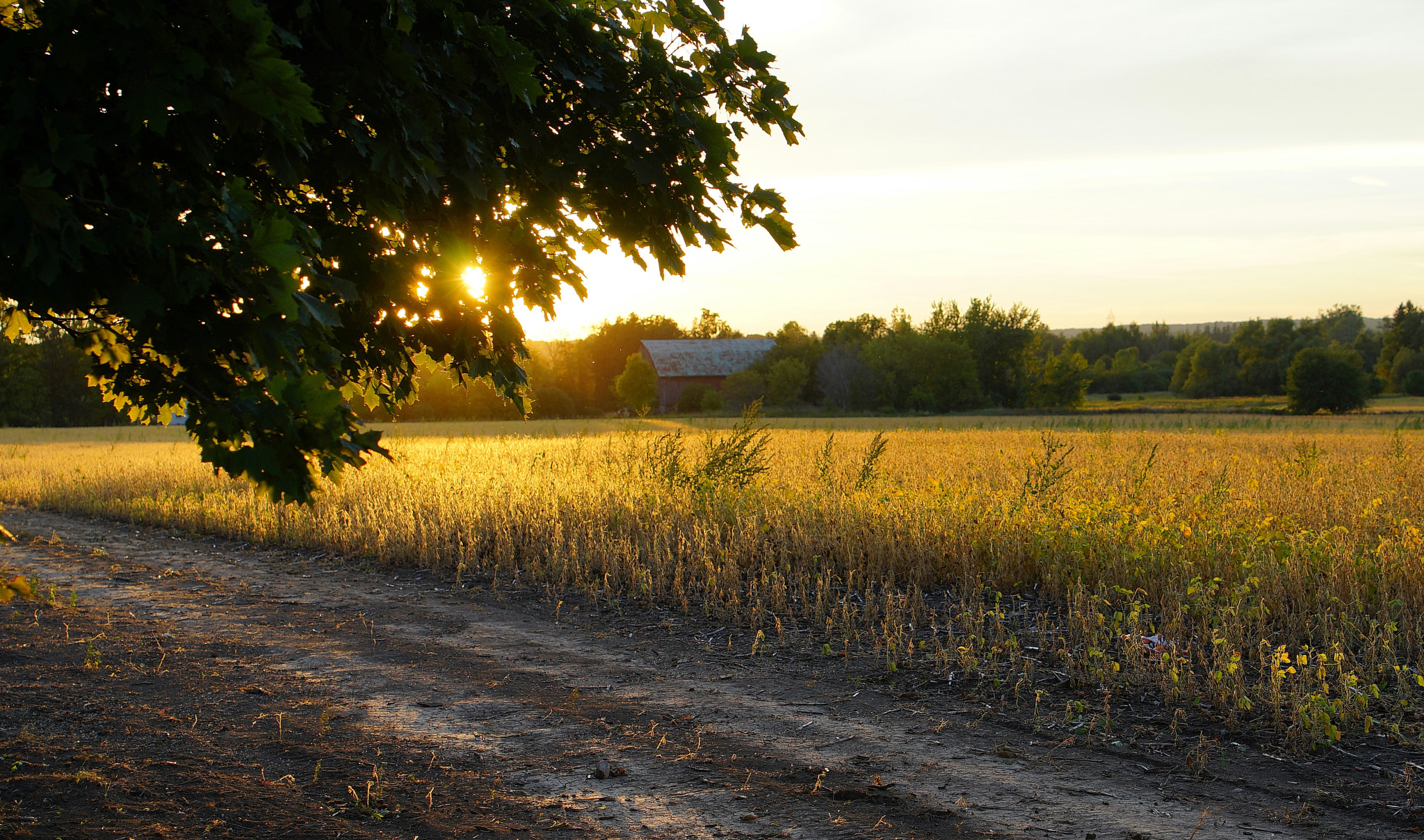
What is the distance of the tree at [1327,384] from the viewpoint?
62531 millimetres

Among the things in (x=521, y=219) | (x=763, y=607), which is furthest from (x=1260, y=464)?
(x=521, y=219)

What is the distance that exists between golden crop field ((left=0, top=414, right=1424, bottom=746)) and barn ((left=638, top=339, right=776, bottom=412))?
67.5 meters

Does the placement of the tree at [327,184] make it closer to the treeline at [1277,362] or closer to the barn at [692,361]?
the treeline at [1277,362]

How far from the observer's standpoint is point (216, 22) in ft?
8.07

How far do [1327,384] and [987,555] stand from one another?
68.7 m

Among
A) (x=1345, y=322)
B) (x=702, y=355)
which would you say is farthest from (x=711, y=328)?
(x=1345, y=322)

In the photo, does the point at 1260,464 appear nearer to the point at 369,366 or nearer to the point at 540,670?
the point at 540,670

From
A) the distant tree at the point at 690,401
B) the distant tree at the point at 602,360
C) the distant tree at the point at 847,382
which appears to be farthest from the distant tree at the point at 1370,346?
the distant tree at the point at 602,360

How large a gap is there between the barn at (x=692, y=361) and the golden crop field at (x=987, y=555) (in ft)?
221

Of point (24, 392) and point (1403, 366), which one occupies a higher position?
point (24, 392)

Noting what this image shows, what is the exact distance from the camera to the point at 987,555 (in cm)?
817

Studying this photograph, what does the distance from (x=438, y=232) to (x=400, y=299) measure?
39 cm

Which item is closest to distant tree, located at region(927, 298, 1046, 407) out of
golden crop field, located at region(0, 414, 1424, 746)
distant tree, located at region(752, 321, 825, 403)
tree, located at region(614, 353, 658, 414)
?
distant tree, located at region(752, 321, 825, 403)

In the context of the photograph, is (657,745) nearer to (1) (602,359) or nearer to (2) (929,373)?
(2) (929,373)
